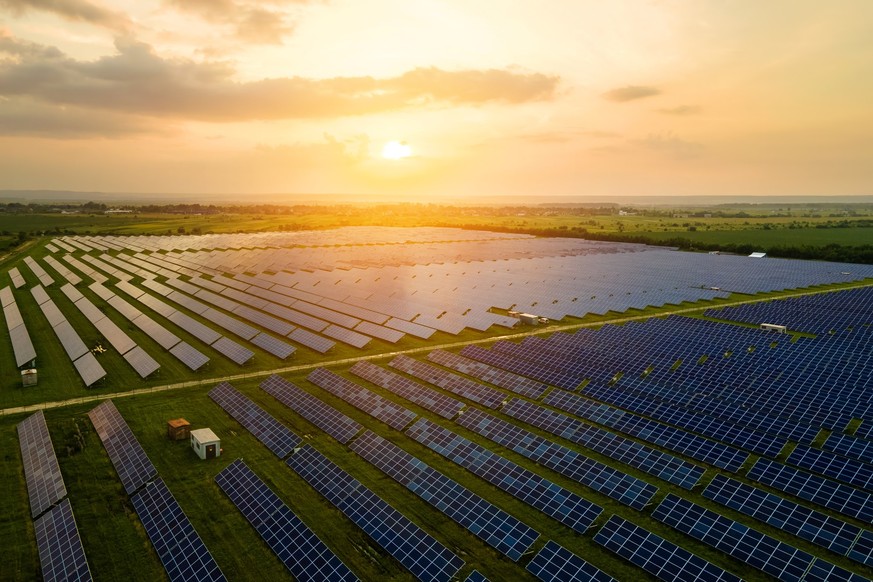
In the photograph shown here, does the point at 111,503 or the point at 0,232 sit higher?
the point at 0,232

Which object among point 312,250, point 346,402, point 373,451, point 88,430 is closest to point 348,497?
point 373,451

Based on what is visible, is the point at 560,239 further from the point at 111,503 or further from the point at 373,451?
the point at 111,503

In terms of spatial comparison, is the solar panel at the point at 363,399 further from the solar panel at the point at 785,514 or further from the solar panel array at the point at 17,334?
the solar panel array at the point at 17,334

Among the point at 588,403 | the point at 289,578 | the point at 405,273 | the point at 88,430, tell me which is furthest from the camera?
the point at 405,273

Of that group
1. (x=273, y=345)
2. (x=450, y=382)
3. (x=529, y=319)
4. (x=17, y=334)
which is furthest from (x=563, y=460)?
(x=17, y=334)

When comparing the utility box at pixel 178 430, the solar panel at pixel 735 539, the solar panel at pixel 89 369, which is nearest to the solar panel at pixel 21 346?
the solar panel at pixel 89 369

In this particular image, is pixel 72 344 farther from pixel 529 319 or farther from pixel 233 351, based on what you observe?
pixel 529 319
